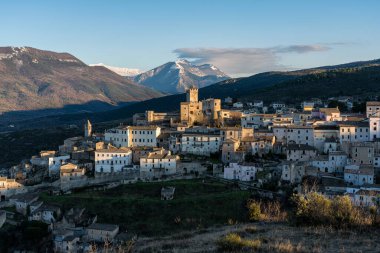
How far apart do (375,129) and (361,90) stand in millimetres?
59701

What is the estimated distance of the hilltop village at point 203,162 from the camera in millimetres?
45062

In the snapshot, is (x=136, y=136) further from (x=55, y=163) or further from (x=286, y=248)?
(x=286, y=248)

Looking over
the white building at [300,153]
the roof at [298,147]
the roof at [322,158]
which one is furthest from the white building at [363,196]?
the roof at [298,147]

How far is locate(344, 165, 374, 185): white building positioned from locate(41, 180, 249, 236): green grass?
1033 centimetres

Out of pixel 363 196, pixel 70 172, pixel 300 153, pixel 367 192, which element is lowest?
pixel 363 196

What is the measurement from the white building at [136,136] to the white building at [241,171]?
548 inches

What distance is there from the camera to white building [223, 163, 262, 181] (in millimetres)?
49906

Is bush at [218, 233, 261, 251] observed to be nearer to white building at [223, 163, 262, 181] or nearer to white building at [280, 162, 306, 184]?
white building at [280, 162, 306, 184]

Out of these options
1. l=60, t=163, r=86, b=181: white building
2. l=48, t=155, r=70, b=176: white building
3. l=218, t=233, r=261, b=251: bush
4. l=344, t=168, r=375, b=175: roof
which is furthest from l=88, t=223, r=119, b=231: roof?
l=218, t=233, r=261, b=251: bush

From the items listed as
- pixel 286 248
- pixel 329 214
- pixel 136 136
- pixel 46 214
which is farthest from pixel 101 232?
pixel 286 248

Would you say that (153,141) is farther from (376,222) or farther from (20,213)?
(376,222)

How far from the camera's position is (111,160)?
2194 inches

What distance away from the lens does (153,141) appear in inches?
2410

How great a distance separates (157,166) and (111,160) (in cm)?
637
